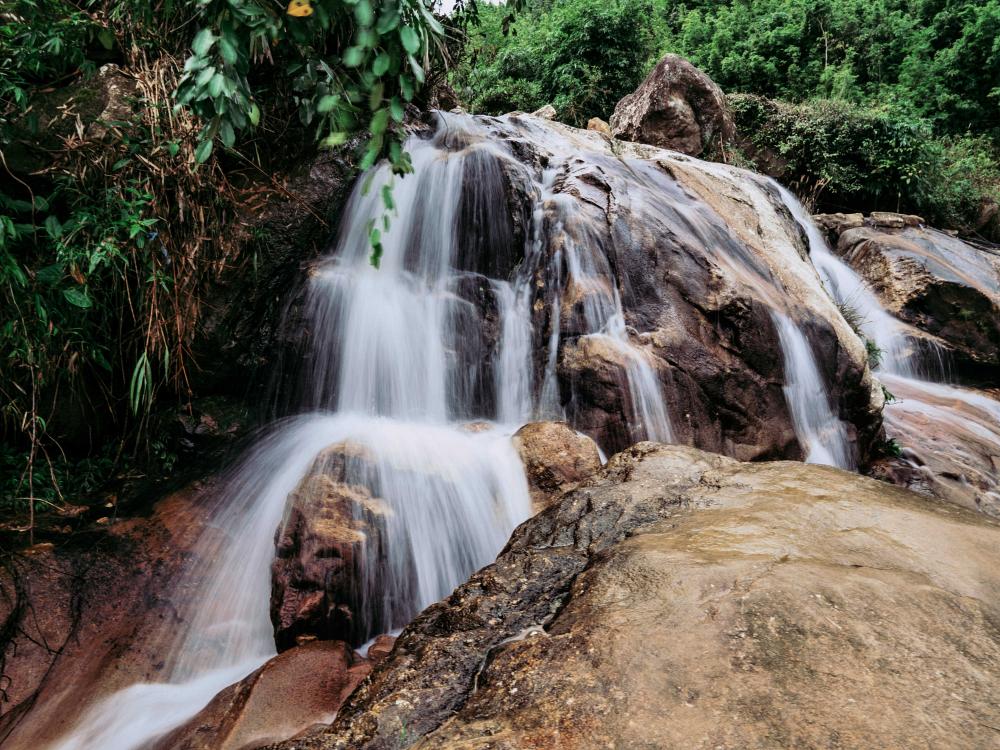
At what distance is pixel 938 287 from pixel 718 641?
9314mm

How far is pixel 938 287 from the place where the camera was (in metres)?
8.03

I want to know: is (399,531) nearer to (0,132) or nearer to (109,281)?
(109,281)

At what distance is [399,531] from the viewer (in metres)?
3.12

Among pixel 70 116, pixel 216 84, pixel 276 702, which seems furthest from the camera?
pixel 70 116

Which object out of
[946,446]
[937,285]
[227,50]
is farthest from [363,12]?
[937,285]

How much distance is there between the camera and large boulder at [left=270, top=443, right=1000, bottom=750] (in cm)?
117

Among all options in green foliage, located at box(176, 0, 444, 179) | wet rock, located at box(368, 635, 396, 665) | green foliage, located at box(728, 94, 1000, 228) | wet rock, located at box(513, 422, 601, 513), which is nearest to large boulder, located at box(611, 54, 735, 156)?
green foliage, located at box(728, 94, 1000, 228)

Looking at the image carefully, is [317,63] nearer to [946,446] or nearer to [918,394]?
[946,446]

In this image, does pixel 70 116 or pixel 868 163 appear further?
pixel 868 163

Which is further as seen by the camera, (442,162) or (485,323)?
(442,162)

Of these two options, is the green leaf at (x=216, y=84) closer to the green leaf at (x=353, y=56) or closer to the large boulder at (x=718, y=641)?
the green leaf at (x=353, y=56)

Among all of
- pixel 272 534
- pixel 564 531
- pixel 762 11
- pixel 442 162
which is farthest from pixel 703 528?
pixel 762 11

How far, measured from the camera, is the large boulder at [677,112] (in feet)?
33.7

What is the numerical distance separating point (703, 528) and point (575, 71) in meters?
13.2
